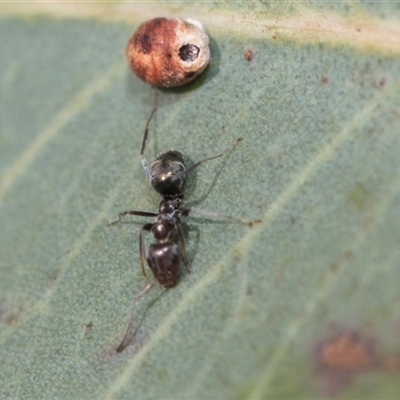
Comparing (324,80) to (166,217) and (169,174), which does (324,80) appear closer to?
(169,174)

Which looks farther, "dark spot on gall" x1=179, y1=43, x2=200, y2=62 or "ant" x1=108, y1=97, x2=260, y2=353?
"dark spot on gall" x1=179, y1=43, x2=200, y2=62

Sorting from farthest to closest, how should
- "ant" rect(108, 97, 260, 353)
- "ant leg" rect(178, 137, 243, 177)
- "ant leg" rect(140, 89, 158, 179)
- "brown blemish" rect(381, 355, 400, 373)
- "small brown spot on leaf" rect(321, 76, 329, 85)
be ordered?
"ant leg" rect(140, 89, 158, 179)
"ant leg" rect(178, 137, 243, 177)
"ant" rect(108, 97, 260, 353)
"small brown spot on leaf" rect(321, 76, 329, 85)
"brown blemish" rect(381, 355, 400, 373)

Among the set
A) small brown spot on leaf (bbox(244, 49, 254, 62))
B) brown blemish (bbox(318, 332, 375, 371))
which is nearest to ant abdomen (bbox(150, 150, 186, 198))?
small brown spot on leaf (bbox(244, 49, 254, 62))

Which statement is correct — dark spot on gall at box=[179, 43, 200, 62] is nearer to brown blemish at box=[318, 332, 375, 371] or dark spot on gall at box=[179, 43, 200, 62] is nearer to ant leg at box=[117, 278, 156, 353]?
ant leg at box=[117, 278, 156, 353]

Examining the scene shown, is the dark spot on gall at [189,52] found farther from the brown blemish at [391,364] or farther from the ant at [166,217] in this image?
the brown blemish at [391,364]

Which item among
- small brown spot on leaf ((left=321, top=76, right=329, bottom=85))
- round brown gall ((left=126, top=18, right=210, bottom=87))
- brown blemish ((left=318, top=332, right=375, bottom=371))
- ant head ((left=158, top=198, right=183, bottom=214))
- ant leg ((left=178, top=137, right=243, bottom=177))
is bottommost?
ant head ((left=158, top=198, right=183, bottom=214))

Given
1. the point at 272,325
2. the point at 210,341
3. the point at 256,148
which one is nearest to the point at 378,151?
the point at 256,148

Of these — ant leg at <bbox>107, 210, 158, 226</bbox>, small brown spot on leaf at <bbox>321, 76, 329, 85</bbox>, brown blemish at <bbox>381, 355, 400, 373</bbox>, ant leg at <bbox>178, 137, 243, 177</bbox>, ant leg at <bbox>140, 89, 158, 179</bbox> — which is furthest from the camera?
ant leg at <bbox>140, 89, 158, 179</bbox>
